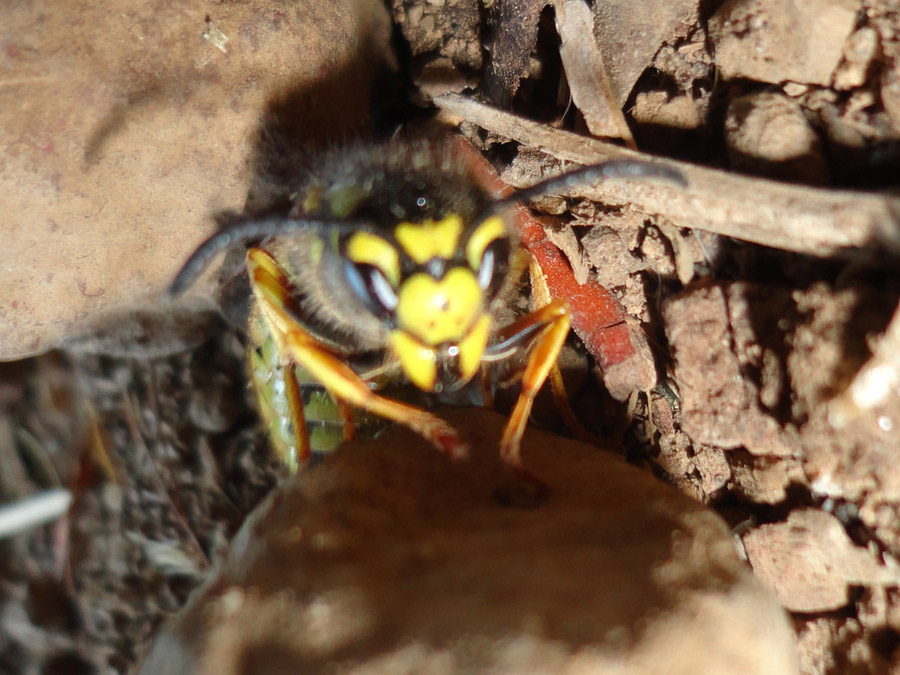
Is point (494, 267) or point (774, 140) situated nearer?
point (774, 140)

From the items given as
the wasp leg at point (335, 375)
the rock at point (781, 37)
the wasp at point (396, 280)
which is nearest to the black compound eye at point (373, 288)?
the wasp at point (396, 280)

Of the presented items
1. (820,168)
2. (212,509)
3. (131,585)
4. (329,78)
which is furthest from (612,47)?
(131,585)

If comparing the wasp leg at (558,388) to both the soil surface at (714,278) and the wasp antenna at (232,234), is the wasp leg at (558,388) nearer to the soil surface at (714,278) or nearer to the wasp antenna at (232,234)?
the soil surface at (714,278)

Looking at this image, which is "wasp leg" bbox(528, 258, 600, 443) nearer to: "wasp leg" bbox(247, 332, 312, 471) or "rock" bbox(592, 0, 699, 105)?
"rock" bbox(592, 0, 699, 105)

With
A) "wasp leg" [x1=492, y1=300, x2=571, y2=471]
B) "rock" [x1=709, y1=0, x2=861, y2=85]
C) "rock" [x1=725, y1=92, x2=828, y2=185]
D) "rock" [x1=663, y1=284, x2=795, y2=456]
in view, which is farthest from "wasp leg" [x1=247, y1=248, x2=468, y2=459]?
"rock" [x1=709, y1=0, x2=861, y2=85]

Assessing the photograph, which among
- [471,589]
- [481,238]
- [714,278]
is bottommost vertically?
[471,589]

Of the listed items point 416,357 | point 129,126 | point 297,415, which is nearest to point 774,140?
point 416,357

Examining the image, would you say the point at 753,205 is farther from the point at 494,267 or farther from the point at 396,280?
the point at 396,280
